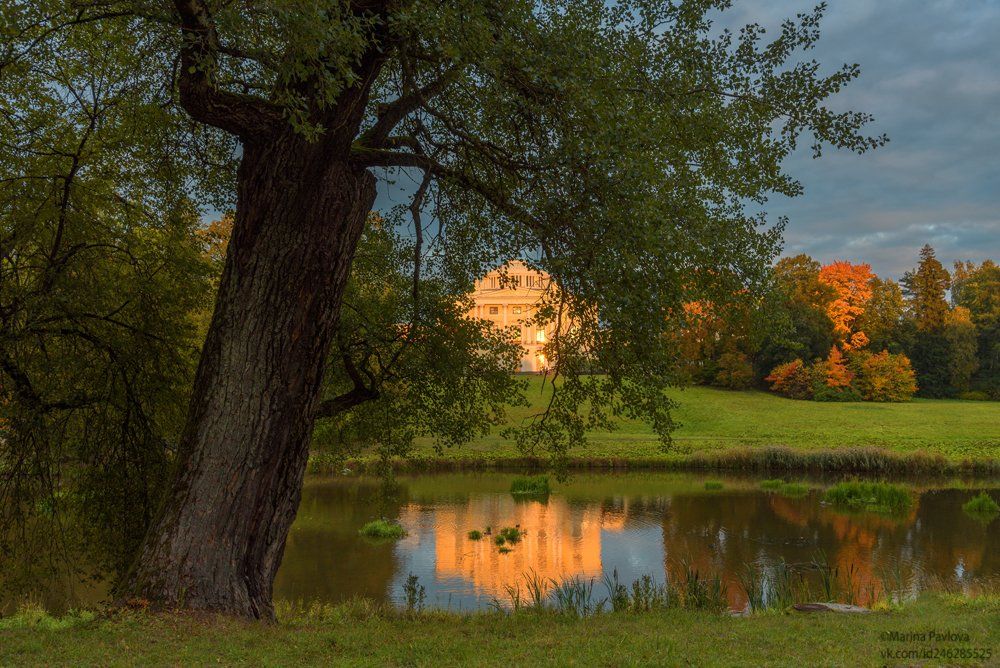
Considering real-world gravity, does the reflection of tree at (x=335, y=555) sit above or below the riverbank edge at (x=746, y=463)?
below

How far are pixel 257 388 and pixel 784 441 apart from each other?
3421cm

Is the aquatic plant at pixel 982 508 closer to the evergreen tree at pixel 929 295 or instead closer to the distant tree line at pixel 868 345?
the distant tree line at pixel 868 345

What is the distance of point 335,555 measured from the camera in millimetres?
15773

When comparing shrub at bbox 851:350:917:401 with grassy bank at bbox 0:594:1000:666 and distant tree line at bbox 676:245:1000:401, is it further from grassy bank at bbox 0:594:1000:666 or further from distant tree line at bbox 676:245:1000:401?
grassy bank at bbox 0:594:1000:666

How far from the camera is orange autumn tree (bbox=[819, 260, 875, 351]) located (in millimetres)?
53344

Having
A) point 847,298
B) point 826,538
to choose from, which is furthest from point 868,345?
point 826,538

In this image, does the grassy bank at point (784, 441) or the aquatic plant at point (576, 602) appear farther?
the grassy bank at point (784, 441)

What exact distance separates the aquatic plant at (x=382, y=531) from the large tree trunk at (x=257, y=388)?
424 inches

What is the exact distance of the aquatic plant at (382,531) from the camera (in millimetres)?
17406

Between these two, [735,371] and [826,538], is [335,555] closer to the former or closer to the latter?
[826,538]

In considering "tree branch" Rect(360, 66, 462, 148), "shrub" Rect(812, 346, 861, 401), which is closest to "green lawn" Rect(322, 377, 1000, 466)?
"shrub" Rect(812, 346, 861, 401)

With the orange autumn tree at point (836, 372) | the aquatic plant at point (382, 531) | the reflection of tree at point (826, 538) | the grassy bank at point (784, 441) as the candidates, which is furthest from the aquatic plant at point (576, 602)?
the orange autumn tree at point (836, 372)

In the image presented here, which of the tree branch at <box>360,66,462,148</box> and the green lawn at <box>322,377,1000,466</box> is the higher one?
the tree branch at <box>360,66,462,148</box>

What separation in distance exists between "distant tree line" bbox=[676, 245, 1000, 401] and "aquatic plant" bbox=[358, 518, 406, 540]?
34212 millimetres
